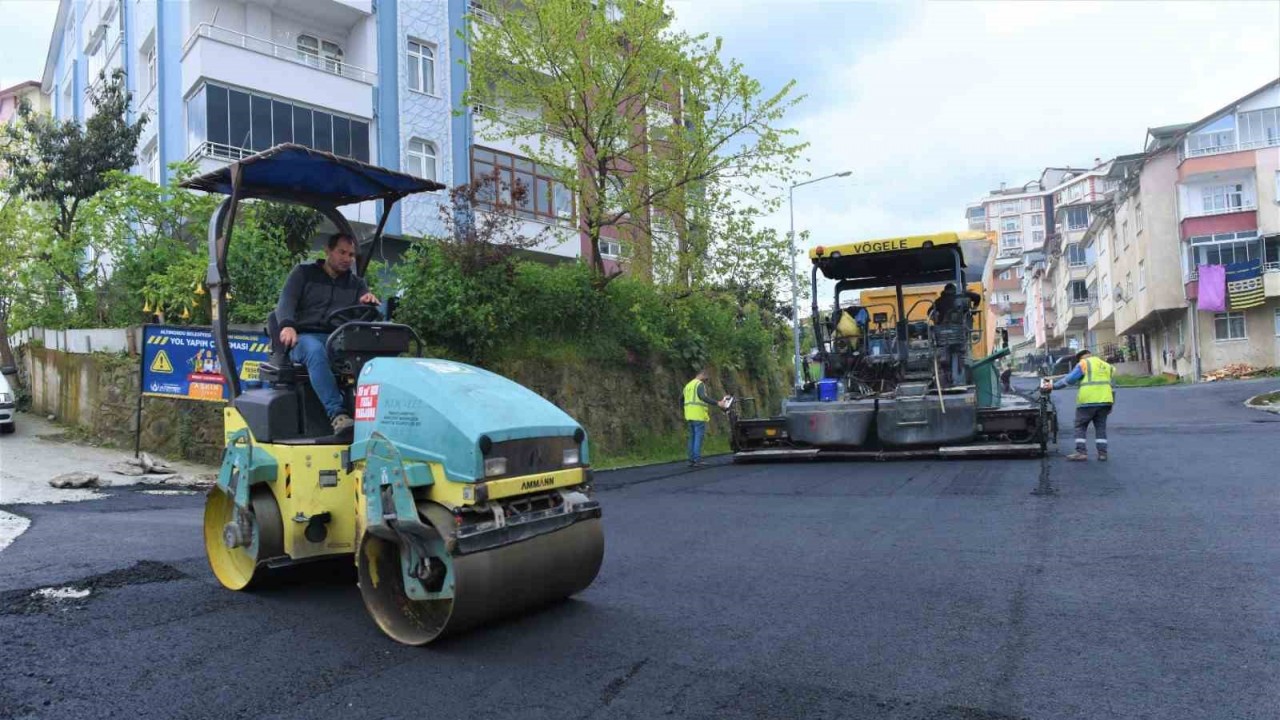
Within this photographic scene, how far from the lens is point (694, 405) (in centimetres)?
1487

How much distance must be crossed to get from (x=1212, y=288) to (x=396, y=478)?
147 ft

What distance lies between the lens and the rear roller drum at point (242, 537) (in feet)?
15.6

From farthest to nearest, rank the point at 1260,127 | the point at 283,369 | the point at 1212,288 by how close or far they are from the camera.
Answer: the point at 1260,127 → the point at 1212,288 → the point at 283,369

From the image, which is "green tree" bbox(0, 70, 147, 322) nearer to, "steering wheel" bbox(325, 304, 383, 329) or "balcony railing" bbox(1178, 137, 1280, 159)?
"steering wheel" bbox(325, 304, 383, 329)

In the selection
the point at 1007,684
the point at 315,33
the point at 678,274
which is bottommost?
the point at 1007,684

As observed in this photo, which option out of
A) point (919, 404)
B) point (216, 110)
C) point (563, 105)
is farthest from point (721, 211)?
point (216, 110)

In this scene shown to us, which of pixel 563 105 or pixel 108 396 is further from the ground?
pixel 563 105

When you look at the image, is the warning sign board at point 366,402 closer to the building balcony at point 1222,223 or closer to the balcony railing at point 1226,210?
the building balcony at point 1222,223

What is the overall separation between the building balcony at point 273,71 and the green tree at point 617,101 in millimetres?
4735

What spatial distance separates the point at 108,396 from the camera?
44.0 feet

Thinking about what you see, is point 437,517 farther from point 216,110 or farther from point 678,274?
point 216,110

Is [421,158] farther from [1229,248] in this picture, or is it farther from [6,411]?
[1229,248]

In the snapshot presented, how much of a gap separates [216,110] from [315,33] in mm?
4587

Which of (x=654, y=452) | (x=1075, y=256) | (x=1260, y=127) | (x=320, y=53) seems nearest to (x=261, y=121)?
(x=320, y=53)
